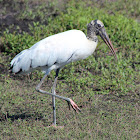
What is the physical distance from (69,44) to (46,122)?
46.6 inches

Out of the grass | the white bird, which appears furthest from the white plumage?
the grass

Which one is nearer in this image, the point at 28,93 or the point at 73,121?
the point at 73,121

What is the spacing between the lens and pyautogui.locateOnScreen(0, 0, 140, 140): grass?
4008 mm

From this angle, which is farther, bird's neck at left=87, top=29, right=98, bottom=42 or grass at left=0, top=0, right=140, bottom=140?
bird's neck at left=87, top=29, right=98, bottom=42

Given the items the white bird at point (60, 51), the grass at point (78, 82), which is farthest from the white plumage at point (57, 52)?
the grass at point (78, 82)

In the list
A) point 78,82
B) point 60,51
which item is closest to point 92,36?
point 60,51

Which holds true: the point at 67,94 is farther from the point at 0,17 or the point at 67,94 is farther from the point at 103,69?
the point at 0,17

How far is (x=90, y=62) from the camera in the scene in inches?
235

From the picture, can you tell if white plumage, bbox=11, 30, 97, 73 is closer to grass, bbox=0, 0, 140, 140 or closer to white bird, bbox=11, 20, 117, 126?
white bird, bbox=11, 20, 117, 126

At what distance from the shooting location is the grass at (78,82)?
4.01 m

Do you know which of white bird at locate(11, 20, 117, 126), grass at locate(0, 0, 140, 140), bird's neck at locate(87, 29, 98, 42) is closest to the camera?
grass at locate(0, 0, 140, 140)

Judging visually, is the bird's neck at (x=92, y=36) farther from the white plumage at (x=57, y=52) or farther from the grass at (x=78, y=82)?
the grass at (x=78, y=82)

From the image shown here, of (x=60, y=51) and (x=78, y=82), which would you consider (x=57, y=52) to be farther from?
(x=78, y=82)

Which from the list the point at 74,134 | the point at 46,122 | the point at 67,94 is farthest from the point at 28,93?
the point at 74,134
